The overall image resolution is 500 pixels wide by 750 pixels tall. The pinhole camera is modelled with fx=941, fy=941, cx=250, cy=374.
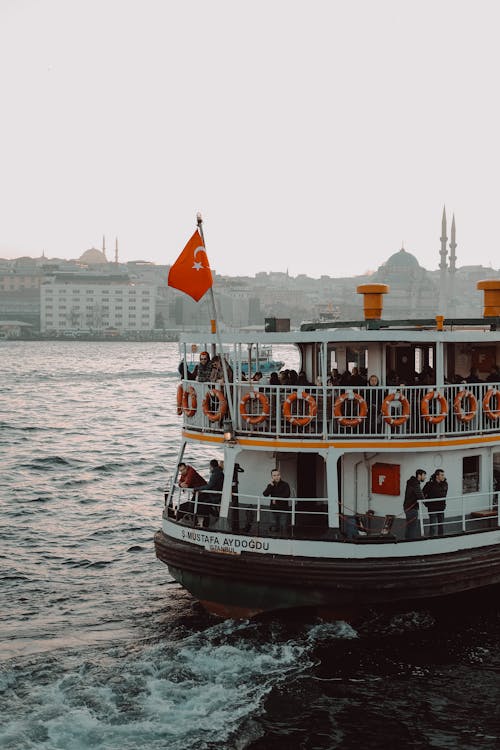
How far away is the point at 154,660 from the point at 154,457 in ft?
79.3

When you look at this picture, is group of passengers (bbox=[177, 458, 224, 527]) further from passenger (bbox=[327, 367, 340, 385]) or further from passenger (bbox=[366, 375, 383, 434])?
passenger (bbox=[366, 375, 383, 434])

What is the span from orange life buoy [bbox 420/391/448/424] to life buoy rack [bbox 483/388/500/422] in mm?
1095

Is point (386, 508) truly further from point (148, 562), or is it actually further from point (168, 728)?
point (148, 562)

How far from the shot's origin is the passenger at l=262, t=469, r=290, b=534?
1500 cm

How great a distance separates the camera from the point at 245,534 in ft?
47.6

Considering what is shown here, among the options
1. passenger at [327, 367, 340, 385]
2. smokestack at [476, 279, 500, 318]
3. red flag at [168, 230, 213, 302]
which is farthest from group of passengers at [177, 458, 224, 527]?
smokestack at [476, 279, 500, 318]

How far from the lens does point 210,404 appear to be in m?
15.9

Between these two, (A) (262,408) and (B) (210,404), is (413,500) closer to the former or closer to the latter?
(A) (262,408)

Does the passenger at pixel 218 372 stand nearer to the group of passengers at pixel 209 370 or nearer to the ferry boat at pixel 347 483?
the group of passengers at pixel 209 370

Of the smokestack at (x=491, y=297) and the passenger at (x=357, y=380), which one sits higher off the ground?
the smokestack at (x=491, y=297)

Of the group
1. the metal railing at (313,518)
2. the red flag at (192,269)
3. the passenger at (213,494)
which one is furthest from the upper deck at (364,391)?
the metal railing at (313,518)

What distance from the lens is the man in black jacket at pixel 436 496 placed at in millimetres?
15359

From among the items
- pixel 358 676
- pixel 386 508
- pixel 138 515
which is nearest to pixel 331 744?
pixel 358 676

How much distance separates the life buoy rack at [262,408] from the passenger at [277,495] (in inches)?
34.3
